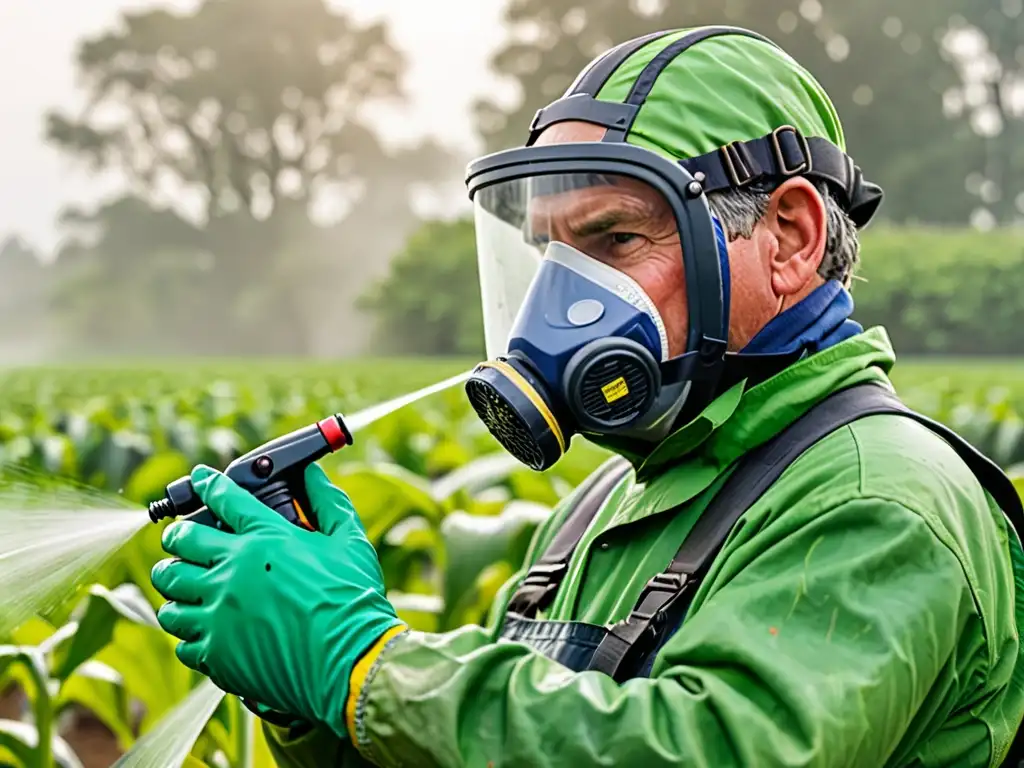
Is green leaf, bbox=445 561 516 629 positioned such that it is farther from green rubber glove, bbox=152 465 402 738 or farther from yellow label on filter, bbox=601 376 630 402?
green rubber glove, bbox=152 465 402 738

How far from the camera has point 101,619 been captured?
343 cm

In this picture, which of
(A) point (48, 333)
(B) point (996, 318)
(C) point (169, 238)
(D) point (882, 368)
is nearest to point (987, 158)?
(B) point (996, 318)

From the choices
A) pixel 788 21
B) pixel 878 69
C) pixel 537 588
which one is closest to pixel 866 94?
pixel 878 69

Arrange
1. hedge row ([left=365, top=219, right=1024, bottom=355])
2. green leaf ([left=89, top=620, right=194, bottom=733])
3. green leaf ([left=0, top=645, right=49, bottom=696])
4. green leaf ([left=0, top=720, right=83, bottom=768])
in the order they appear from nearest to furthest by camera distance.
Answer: green leaf ([left=0, top=645, right=49, bottom=696])
green leaf ([left=0, top=720, right=83, bottom=768])
green leaf ([left=89, top=620, right=194, bottom=733])
hedge row ([left=365, top=219, right=1024, bottom=355])

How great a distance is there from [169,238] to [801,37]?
31.8 m

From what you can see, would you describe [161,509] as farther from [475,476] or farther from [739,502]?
[475,476]

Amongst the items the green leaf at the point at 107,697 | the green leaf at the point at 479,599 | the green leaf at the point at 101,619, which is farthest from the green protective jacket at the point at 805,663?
the green leaf at the point at 107,697

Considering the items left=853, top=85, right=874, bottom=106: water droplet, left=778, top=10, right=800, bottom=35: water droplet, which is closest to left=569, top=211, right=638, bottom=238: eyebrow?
left=778, top=10, right=800, bottom=35: water droplet

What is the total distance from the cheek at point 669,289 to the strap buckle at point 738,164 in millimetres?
141

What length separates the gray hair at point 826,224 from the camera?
189 cm

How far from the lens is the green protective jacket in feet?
4.66

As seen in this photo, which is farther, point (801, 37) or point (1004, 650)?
point (801, 37)

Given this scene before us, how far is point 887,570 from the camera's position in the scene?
1.50m

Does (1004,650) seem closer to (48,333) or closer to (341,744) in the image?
(341,744)
